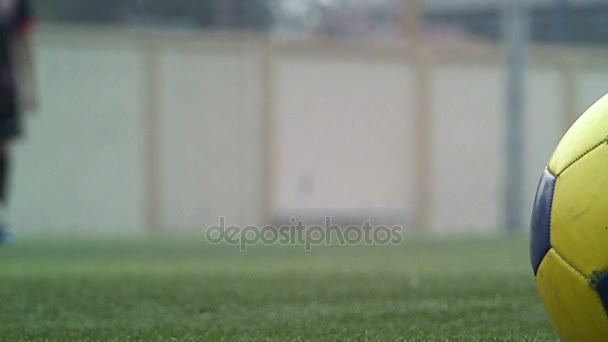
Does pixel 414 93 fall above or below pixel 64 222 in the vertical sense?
above

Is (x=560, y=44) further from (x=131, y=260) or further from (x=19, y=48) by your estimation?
(x=131, y=260)

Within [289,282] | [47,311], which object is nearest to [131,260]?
[289,282]

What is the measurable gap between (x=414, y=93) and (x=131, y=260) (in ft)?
28.3

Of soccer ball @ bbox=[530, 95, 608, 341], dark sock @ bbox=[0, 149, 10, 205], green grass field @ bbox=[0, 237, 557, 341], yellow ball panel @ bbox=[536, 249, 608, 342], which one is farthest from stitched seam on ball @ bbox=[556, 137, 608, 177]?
dark sock @ bbox=[0, 149, 10, 205]

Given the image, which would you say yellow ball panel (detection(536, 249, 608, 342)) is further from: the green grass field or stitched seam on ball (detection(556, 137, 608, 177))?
the green grass field

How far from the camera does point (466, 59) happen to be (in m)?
13.9

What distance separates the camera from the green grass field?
7.67 ft

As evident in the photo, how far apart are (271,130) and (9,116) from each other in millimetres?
6515

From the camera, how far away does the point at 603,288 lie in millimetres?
1692

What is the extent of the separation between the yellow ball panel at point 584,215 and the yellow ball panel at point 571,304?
0.08ft

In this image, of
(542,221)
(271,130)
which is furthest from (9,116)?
(271,130)

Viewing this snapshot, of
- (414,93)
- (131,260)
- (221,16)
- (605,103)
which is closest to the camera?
(605,103)

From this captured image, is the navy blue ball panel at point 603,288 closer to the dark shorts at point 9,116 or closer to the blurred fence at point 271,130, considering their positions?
the dark shorts at point 9,116

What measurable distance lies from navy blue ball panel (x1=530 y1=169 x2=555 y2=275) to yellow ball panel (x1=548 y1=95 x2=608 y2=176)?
25mm
